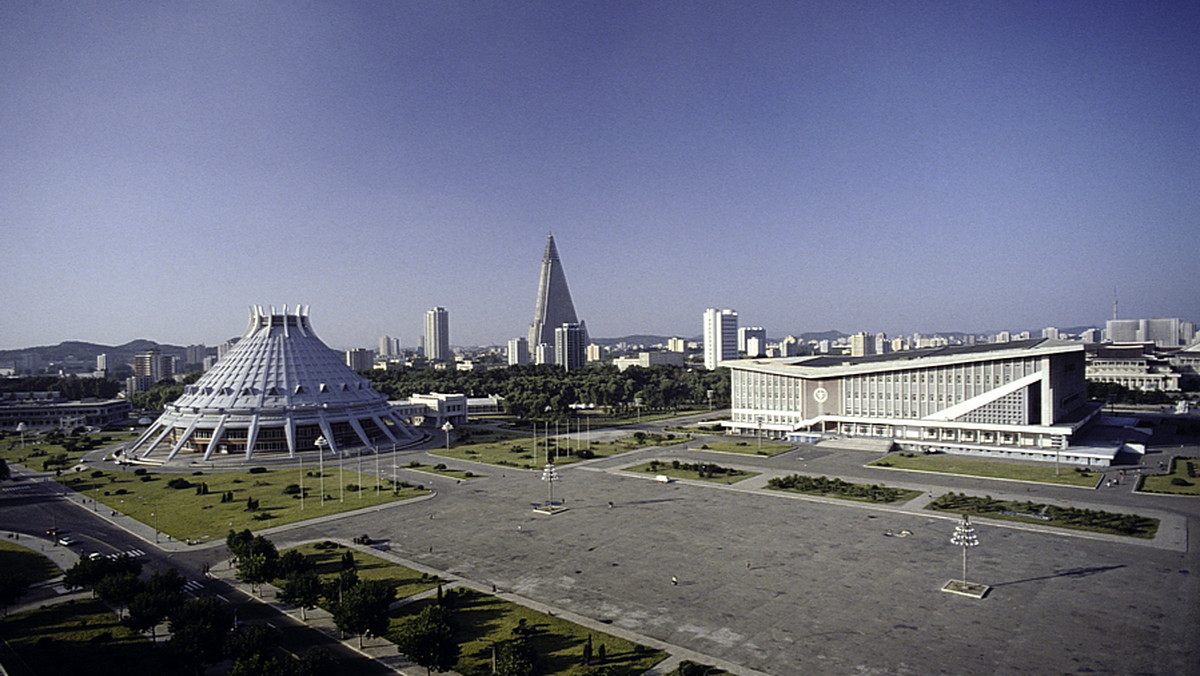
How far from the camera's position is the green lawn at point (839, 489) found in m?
52.8

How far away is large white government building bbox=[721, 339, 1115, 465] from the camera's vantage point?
7031 centimetres

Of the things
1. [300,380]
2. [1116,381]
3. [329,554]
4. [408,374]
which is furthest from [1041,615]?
[408,374]

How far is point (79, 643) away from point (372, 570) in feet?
42.5

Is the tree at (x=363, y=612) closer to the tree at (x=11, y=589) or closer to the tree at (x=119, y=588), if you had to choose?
the tree at (x=119, y=588)

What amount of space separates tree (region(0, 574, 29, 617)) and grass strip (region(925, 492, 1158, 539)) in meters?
53.6

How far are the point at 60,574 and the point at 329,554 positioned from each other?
14194 millimetres

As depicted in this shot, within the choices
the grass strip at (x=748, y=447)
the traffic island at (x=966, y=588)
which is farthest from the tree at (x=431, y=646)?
the grass strip at (x=748, y=447)

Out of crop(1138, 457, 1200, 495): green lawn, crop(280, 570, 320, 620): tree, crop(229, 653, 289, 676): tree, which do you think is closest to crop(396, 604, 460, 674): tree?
crop(229, 653, 289, 676): tree

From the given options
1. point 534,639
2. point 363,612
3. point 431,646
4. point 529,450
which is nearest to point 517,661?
point 431,646

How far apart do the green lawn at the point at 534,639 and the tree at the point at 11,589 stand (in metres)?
17.2

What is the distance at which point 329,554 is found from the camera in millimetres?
40750

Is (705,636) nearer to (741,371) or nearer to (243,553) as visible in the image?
(243,553)

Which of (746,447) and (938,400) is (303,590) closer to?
(746,447)

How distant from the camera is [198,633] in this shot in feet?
80.6
